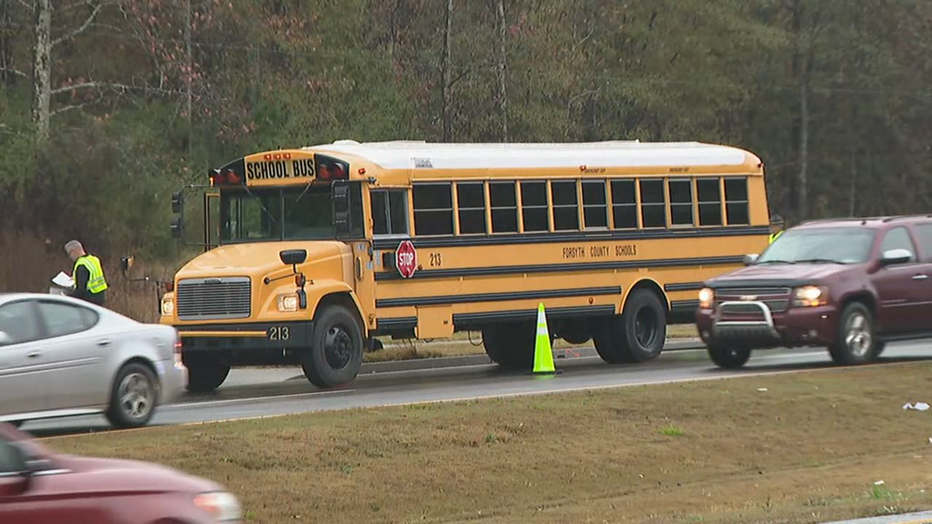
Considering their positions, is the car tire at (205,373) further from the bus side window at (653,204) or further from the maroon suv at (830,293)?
the bus side window at (653,204)

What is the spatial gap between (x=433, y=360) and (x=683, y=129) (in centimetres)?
4045

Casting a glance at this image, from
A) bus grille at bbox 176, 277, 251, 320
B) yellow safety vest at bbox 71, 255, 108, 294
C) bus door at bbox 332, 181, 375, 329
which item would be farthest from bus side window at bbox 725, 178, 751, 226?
yellow safety vest at bbox 71, 255, 108, 294

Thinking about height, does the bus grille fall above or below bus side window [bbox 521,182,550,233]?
below

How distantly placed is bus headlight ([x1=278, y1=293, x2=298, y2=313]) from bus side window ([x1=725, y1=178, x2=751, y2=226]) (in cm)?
827

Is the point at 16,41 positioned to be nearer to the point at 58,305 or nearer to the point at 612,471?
the point at 58,305

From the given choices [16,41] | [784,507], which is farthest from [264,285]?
[16,41]

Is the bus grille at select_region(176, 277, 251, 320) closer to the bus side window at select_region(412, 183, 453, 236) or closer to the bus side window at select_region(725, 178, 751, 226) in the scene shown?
the bus side window at select_region(412, 183, 453, 236)

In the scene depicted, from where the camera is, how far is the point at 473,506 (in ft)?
50.1

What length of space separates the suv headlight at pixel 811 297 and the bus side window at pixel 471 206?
14.0 ft

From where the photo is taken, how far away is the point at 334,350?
21859 mm

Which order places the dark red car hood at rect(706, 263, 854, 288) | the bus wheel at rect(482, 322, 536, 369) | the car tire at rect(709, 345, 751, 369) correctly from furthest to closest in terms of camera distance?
the bus wheel at rect(482, 322, 536, 369)
the car tire at rect(709, 345, 751, 369)
the dark red car hood at rect(706, 263, 854, 288)

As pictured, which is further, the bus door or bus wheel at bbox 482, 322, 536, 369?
bus wheel at bbox 482, 322, 536, 369

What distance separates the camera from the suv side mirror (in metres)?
23.2

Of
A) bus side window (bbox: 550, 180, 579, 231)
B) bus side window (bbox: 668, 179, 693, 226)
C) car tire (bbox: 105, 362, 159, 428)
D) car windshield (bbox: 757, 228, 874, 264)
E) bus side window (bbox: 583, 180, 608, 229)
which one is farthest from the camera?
bus side window (bbox: 668, 179, 693, 226)
